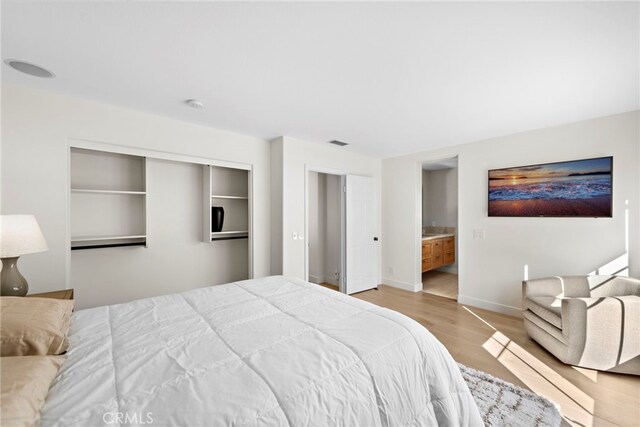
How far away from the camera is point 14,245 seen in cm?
181

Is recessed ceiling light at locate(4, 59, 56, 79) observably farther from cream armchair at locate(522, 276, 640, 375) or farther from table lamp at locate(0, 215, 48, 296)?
cream armchair at locate(522, 276, 640, 375)

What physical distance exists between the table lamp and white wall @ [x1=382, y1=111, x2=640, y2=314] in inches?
182

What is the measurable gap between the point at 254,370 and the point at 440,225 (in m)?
6.39

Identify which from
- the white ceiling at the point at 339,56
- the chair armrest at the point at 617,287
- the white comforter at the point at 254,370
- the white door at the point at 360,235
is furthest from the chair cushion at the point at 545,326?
the white door at the point at 360,235

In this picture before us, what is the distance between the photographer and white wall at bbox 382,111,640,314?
281 cm

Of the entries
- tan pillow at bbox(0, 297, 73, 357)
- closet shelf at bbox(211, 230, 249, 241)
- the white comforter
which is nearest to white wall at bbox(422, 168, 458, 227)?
closet shelf at bbox(211, 230, 249, 241)

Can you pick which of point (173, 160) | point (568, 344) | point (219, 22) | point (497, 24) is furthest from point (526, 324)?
point (173, 160)

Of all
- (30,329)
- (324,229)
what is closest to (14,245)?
(30,329)

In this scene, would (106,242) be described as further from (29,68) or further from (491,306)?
(491,306)

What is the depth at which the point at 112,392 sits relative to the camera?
38.1 inches

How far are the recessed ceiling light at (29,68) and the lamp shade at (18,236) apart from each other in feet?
3.65

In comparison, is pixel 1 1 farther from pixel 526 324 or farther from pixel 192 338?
pixel 526 324

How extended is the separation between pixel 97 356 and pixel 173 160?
2.39 m

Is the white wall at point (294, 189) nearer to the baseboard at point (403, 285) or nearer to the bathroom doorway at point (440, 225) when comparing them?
the baseboard at point (403, 285)
